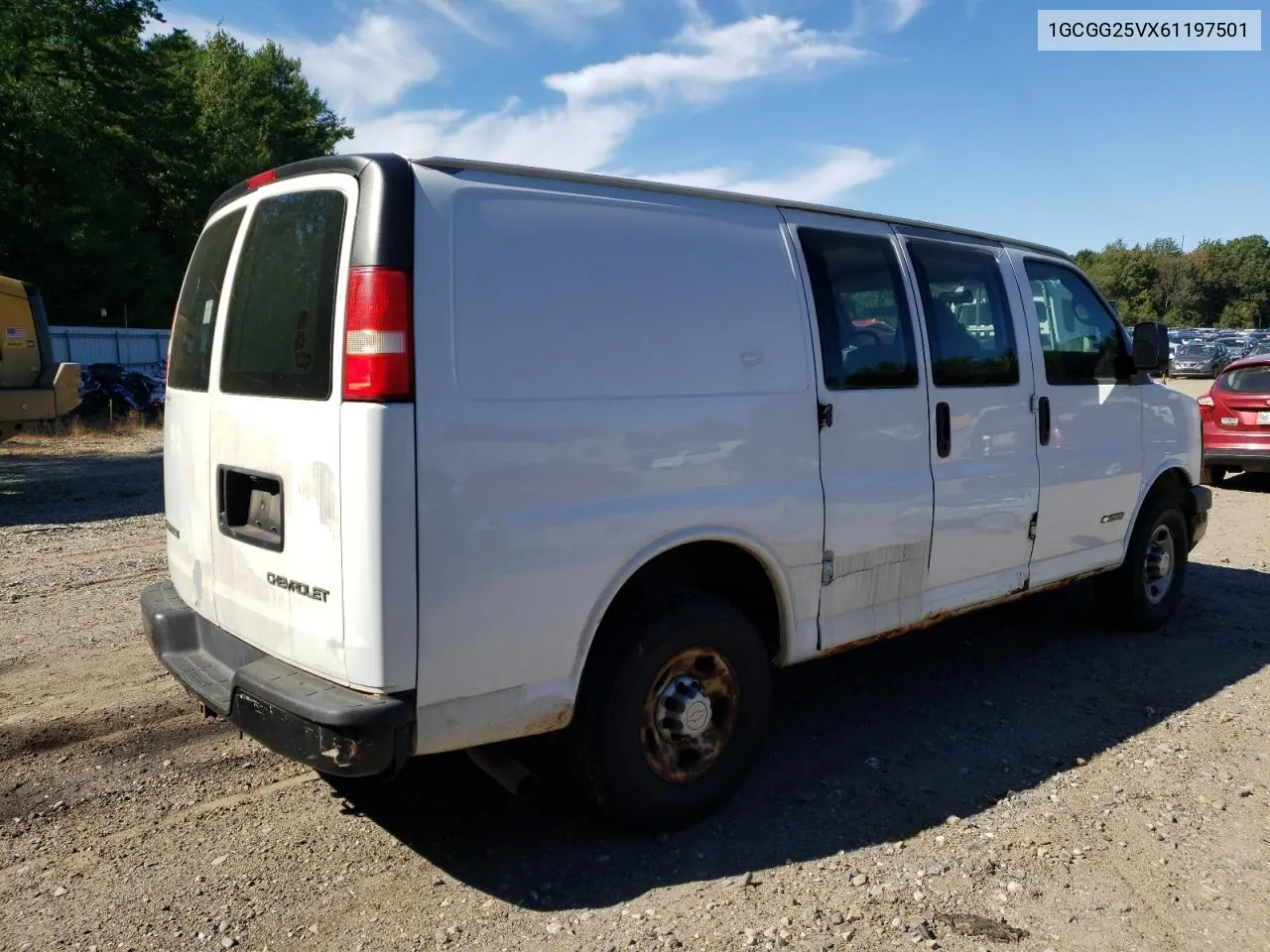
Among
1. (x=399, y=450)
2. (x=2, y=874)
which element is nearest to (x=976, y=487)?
(x=399, y=450)

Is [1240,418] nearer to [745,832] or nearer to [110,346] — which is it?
[745,832]

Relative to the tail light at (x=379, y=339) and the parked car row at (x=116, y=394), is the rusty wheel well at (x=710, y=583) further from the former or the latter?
the parked car row at (x=116, y=394)

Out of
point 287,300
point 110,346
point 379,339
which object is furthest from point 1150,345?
point 110,346

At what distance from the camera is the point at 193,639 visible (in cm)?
357

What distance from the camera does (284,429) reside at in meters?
2.95

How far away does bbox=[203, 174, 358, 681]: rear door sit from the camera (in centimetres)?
280

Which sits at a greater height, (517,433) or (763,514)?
(517,433)

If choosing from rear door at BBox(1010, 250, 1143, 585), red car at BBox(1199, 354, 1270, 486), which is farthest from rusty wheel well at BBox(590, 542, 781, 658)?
red car at BBox(1199, 354, 1270, 486)

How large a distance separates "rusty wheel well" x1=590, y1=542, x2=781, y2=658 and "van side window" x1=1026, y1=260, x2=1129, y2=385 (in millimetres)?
2153

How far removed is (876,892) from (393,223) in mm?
2601

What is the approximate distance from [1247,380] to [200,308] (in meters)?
12.0

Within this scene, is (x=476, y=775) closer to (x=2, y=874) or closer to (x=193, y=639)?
(x=193, y=639)

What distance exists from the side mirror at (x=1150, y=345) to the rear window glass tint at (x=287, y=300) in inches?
172

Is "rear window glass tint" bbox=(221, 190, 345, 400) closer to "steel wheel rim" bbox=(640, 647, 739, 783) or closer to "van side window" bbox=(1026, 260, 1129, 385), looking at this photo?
"steel wheel rim" bbox=(640, 647, 739, 783)
